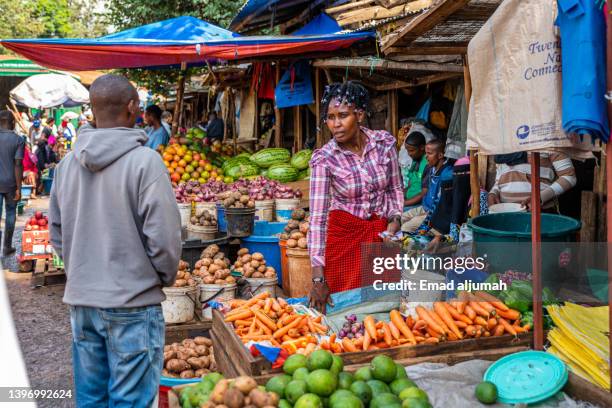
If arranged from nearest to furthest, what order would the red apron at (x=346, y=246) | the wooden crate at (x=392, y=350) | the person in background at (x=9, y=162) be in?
1. the wooden crate at (x=392, y=350)
2. the red apron at (x=346, y=246)
3. the person in background at (x=9, y=162)

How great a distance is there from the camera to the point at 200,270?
222 inches

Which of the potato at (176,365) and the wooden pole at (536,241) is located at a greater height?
the wooden pole at (536,241)

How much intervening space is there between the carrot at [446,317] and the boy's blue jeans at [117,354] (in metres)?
1.72

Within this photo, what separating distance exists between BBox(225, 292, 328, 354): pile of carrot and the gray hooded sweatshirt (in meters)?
1.15

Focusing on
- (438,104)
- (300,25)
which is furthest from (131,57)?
(300,25)

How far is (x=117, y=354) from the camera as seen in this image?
2.77 metres

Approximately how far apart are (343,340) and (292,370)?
0.73 metres

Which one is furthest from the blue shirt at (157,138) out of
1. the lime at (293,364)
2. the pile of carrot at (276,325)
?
the lime at (293,364)

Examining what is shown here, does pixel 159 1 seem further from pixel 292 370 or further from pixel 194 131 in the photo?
pixel 292 370

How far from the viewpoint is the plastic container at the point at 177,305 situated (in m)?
5.10

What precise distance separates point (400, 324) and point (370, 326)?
0.65 ft

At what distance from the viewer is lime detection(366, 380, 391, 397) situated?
2.73 meters

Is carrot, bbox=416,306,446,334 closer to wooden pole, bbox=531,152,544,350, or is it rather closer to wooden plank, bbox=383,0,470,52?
wooden pole, bbox=531,152,544,350

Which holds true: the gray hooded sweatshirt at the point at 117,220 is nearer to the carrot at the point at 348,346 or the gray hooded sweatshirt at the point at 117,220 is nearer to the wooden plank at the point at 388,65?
the carrot at the point at 348,346
